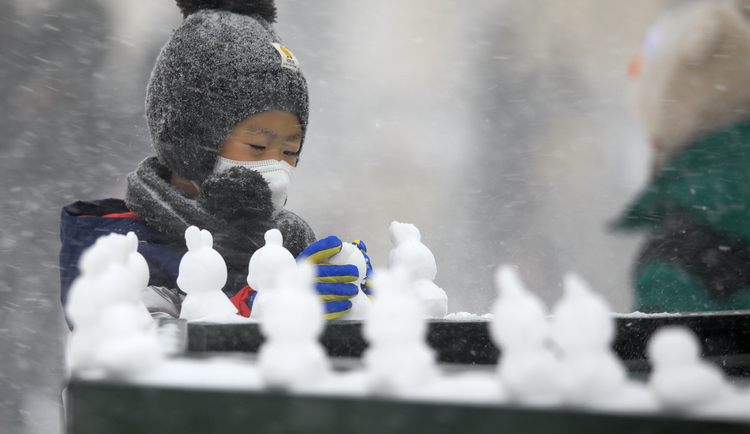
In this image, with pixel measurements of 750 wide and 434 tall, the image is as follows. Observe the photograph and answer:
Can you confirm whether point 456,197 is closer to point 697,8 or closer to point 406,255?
point 697,8

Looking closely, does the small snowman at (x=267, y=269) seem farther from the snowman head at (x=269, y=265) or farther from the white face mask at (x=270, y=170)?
the white face mask at (x=270, y=170)

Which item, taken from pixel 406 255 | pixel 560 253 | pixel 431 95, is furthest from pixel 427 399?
pixel 431 95

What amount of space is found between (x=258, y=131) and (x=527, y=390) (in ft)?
3.26

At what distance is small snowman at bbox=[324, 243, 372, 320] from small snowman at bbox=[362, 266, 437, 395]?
0.45 metres

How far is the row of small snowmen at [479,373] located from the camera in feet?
1.08

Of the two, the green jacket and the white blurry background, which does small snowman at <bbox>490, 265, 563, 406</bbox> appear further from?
the white blurry background

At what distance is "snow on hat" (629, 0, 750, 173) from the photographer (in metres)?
1.51

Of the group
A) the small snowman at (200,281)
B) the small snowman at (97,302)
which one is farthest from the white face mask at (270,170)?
the small snowman at (97,302)

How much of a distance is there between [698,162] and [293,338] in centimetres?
158

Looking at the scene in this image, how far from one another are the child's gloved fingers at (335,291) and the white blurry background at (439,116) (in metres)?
1.71

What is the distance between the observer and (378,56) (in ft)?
9.77

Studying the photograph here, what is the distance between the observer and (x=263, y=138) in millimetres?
1215

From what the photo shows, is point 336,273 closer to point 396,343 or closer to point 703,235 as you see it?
point 396,343

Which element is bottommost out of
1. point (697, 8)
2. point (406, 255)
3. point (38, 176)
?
point (406, 255)
